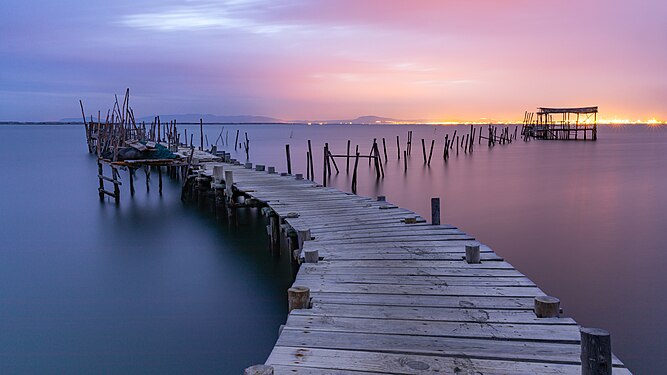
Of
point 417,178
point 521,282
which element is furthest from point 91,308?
point 417,178

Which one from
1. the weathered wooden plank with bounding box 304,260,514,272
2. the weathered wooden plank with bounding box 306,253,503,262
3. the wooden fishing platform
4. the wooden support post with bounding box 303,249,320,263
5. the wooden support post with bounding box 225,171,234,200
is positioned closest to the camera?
the wooden fishing platform

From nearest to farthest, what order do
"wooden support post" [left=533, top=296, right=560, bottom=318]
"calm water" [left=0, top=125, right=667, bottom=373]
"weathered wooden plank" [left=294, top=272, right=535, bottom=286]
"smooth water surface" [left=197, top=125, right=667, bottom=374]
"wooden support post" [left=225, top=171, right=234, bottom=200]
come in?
"wooden support post" [left=533, top=296, right=560, bottom=318] < "weathered wooden plank" [left=294, top=272, right=535, bottom=286] < "calm water" [left=0, top=125, right=667, bottom=373] < "smooth water surface" [left=197, top=125, right=667, bottom=374] < "wooden support post" [left=225, top=171, right=234, bottom=200]

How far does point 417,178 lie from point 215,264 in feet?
62.5

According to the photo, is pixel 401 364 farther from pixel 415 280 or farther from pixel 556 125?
pixel 556 125

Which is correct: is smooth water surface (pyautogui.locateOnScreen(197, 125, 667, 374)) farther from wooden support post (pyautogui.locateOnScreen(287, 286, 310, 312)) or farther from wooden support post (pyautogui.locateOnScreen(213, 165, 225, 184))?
wooden support post (pyautogui.locateOnScreen(213, 165, 225, 184))

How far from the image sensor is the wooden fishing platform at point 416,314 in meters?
4.17

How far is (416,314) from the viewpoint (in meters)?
5.26

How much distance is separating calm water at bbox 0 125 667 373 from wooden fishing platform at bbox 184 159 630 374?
219 cm

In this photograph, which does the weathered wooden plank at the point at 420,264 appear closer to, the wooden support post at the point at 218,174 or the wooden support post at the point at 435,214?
the wooden support post at the point at 435,214

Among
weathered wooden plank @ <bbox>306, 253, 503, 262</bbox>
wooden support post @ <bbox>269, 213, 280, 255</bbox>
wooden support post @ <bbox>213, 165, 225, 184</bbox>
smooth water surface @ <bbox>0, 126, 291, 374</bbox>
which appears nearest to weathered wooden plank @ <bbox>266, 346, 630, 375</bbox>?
weathered wooden plank @ <bbox>306, 253, 503, 262</bbox>

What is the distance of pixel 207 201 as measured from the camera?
20562mm

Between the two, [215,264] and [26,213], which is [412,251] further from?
[26,213]

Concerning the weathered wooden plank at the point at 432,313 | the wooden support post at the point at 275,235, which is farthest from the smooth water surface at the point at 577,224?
the wooden support post at the point at 275,235

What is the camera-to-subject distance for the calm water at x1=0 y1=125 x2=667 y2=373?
25.3ft
